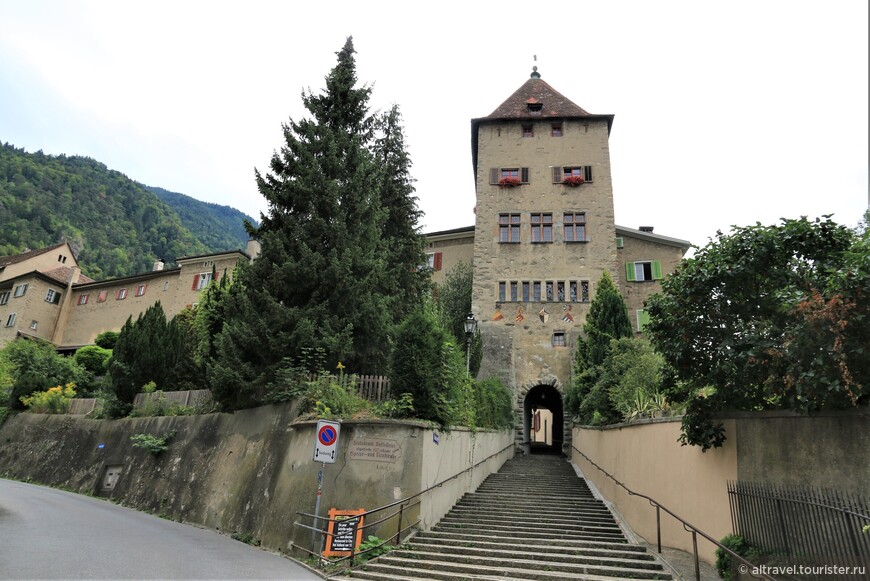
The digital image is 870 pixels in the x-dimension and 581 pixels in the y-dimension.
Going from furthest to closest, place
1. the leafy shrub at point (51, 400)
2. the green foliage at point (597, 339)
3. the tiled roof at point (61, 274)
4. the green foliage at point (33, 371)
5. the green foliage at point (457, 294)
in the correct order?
the tiled roof at point (61, 274)
the green foliage at point (457, 294)
the green foliage at point (33, 371)
the leafy shrub at point (51, 400)
the green foliage at point (597, 339)

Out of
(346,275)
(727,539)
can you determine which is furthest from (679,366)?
(346,275)

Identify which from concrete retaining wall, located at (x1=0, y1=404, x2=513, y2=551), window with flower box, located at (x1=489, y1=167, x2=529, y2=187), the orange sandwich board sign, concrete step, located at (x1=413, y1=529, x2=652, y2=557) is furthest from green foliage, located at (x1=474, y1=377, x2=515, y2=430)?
window with flower box, located at (x1=489, y1=167, x2=529, y2=187)

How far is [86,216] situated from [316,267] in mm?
91778

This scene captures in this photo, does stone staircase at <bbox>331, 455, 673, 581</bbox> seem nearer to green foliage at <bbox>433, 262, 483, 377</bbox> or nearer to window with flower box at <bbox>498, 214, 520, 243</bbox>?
green foliage at <bbox>433, 262, 483, 377</bbox>

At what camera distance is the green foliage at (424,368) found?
12.0m

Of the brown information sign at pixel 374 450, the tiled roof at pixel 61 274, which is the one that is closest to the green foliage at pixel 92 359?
the tiled roof at pixel 61 274

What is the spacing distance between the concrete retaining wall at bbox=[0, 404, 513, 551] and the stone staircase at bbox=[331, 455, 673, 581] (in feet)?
2.28

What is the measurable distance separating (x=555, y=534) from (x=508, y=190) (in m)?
24.9

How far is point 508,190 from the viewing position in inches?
1308

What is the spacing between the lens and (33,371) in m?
A: 27.4

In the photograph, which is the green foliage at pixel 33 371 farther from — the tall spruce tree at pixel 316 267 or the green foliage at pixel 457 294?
the green foliage at pixel 457 294

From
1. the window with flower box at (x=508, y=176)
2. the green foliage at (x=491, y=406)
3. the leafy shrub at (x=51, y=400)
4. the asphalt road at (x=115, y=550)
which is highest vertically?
the window with flower box at (x=508, y=176)

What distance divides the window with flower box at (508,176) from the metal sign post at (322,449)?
1003 inches

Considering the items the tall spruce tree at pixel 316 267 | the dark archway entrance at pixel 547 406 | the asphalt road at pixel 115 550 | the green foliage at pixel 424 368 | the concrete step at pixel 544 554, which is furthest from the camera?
the dark archway entrance at pixel 547 406
